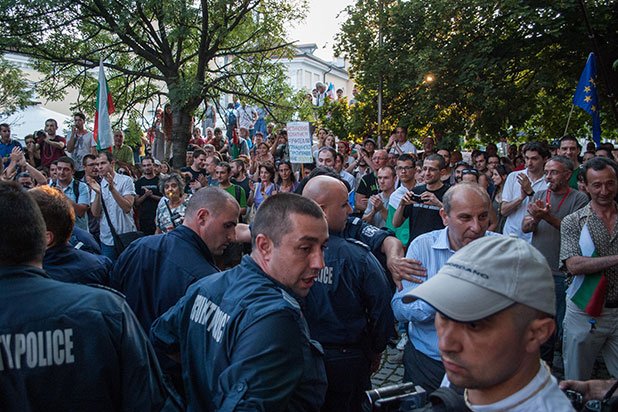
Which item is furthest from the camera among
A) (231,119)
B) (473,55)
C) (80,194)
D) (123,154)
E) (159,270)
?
(231,119)

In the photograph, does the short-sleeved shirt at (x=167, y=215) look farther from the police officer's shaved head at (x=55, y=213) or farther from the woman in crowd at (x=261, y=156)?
the woman in crowd at (x=261, y=156)

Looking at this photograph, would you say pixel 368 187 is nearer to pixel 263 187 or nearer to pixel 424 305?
pixel 263 187

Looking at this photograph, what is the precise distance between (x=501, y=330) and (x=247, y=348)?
0.90 m

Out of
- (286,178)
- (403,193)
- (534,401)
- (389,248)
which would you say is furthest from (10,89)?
(534,401)

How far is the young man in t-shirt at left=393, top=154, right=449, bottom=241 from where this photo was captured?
6.08 meters

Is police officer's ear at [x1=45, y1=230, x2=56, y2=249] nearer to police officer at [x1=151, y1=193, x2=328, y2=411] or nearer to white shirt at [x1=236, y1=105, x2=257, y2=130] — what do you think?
police officer at [x1=151, y1=193, x2=328, y2=411]

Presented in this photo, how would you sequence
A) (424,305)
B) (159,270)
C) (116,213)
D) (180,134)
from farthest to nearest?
(180,134), (116,213), (159,270), (424,305)

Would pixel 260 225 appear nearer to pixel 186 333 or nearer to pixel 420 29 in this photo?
pixel 186 333

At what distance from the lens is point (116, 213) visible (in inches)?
315

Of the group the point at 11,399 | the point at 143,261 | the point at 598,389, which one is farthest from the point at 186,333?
the point at 598,389

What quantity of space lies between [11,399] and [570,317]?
4.35 meters

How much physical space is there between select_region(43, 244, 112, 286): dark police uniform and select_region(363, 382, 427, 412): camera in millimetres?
2292

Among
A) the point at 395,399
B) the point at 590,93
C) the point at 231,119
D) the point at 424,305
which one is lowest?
the point at 424,305

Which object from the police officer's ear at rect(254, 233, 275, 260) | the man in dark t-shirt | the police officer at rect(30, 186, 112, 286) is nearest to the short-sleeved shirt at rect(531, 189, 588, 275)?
the police officer's ear at rect(254, 233, 275, 260)
